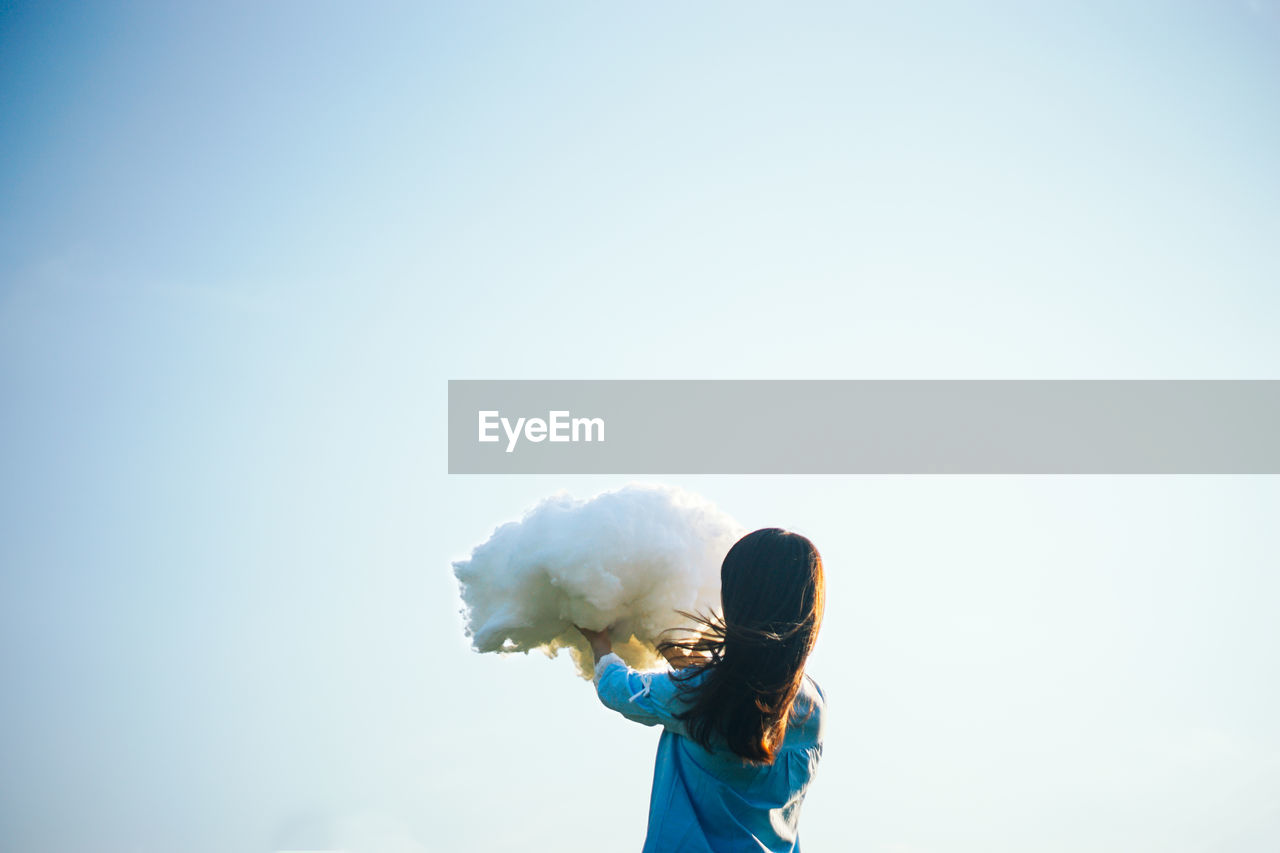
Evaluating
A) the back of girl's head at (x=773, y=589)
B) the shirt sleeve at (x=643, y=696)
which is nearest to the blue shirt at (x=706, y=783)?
the shirt sleeve at (x=643, y=696)

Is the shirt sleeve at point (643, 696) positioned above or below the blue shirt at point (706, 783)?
above

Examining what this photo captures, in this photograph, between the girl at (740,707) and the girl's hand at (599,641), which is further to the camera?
the girl's hand at (599,641)

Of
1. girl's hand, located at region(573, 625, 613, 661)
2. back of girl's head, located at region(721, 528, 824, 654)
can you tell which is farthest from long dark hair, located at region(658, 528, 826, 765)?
girl's hand, located at region(573, 625, 613, 661)

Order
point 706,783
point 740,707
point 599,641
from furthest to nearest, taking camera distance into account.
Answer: point 599,641 → point 706,783 → point 740,707

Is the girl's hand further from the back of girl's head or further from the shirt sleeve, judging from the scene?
the back of girl's head

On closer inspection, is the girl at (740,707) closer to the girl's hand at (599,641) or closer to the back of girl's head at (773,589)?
the back of girl's head at (773,589)

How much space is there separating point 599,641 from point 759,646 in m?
1.46

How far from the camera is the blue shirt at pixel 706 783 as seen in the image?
3686 millimetres

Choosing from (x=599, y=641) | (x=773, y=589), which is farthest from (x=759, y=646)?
(x=599, y=641)

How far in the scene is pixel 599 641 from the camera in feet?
16.1

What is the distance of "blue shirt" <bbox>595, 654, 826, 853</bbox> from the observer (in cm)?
369

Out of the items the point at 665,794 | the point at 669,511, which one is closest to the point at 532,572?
the point at 669,511

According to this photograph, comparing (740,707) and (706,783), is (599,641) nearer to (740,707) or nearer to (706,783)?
(706,783)

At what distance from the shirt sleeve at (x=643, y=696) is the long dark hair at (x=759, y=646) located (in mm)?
48
